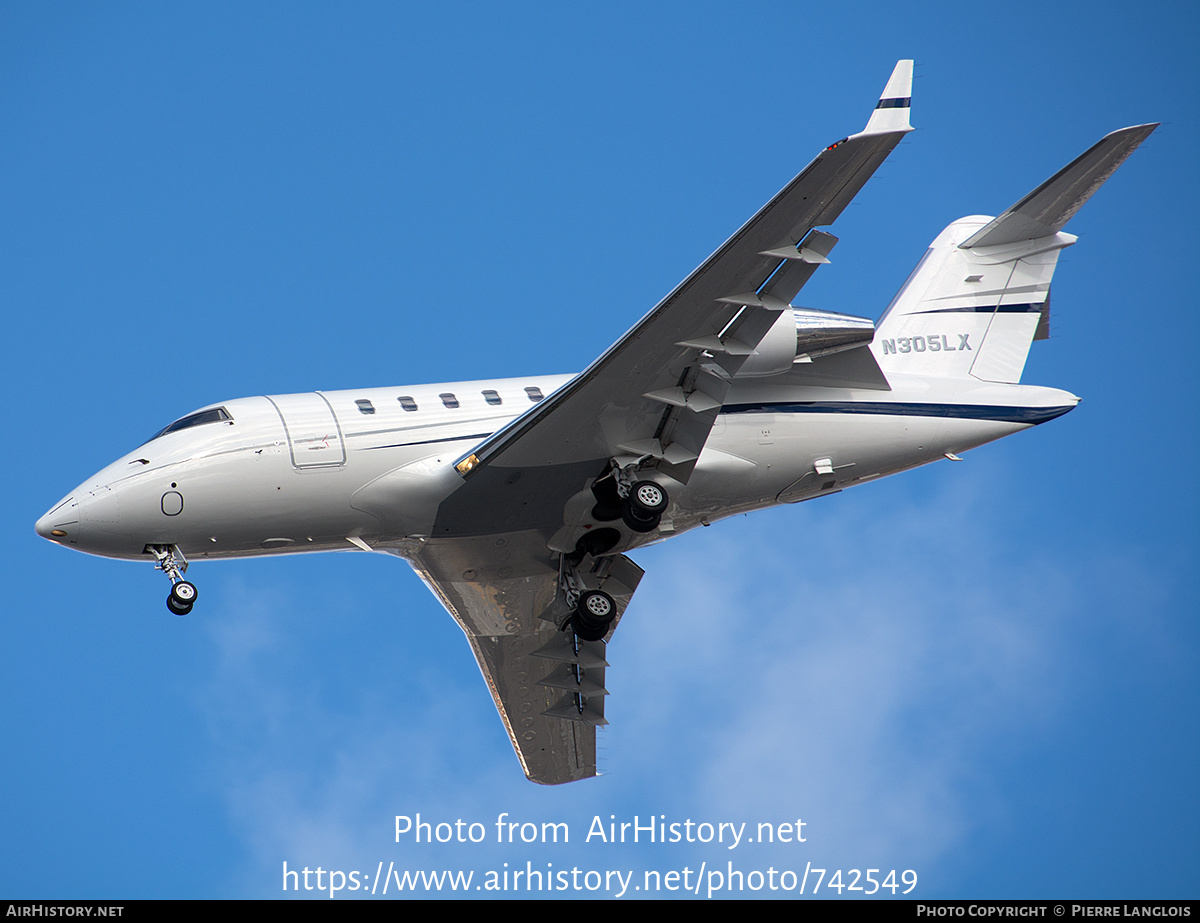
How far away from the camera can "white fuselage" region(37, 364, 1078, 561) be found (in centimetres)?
1927

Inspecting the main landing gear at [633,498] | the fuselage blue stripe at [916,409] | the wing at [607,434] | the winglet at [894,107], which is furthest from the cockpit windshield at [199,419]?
the winglet at [894,107]

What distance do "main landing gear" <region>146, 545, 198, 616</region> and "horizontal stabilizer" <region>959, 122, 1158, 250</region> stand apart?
44.2 ft

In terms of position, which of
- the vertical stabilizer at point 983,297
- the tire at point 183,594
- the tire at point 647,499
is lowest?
the tire at point 183,594

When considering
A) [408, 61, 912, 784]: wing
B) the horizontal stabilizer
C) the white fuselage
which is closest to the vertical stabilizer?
the horizontal stabilizer

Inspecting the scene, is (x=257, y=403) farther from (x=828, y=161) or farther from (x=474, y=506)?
(x=828, y=161)

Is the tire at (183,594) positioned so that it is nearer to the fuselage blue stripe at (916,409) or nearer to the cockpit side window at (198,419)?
the cockpit side window at (198,419)

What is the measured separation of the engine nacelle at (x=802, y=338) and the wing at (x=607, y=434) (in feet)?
0.18

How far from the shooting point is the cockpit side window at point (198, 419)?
1972cm

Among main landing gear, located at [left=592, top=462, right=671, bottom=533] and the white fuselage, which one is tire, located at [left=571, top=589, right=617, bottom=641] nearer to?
the white fuselage

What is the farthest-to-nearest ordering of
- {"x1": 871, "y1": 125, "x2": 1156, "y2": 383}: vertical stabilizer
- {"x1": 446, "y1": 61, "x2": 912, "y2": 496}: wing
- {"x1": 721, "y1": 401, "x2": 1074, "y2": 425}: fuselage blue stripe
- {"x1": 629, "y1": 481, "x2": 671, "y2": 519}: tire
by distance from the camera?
{"x1": 871, "y1": 125, "x2": 1156, "y2": 383}: vertical stabilizer < {"x1": 721, "y1": 401, "x2": 1074, "y2": 425}: fuselage blue stripe < {"x1": 629, "y1": 481, "x2": 671, "y2": 519}: tire < {"x1": 446, "y1": 61, "x2": 912, "y2": 496}: wing

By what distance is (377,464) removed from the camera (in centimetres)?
1973

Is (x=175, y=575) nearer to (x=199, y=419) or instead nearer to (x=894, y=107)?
(x=199, y=419)

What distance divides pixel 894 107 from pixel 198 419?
9.98 m
